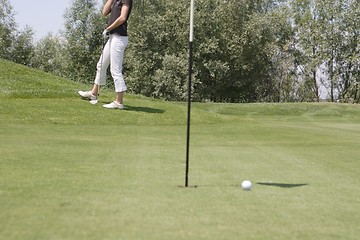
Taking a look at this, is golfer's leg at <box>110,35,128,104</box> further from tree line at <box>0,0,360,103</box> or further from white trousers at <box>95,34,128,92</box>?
tree line at <box>0,0,360,103</box>

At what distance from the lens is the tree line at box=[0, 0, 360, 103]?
162 ft

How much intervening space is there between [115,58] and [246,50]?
128 ft

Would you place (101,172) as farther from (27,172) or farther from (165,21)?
(165,21)

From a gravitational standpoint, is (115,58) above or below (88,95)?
above

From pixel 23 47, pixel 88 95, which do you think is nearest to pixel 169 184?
pixel 88 95

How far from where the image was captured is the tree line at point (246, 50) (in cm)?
4934

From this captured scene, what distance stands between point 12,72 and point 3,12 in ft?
207

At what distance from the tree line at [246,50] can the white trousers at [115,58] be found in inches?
1355

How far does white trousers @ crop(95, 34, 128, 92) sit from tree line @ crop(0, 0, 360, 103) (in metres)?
34.4

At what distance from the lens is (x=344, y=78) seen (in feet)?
169

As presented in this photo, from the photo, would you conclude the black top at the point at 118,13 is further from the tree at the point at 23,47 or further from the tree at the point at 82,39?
the tree at the point at 23,47

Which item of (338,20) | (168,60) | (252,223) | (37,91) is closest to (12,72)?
(37,91)

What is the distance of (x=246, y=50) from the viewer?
51.5m

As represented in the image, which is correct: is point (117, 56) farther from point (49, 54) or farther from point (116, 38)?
point (49, 54)
